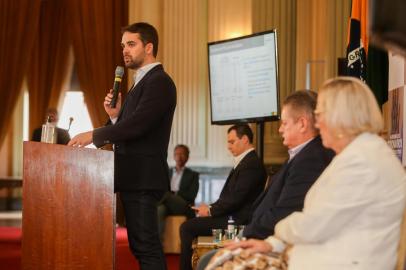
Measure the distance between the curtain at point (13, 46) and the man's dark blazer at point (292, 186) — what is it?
27.6 ft

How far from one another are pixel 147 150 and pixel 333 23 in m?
2.44

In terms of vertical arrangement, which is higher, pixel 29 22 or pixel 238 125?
pixel 29 22

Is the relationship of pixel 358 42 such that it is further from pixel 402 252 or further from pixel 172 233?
pixel 172 233

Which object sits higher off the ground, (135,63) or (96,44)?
(96,44)

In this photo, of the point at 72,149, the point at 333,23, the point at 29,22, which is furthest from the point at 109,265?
the point at 29,22

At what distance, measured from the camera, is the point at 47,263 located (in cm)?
364

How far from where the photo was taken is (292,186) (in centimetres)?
297

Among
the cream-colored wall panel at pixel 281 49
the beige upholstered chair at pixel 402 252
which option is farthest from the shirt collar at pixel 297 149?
the cream-colored wall panel at pixel 281 49

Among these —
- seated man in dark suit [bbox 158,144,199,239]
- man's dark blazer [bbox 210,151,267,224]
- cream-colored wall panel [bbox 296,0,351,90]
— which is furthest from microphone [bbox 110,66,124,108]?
seated man in dark suit [bbox 158,144,199,239]

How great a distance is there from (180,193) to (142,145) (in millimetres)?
4193

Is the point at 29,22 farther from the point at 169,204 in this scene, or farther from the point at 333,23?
the point at 333,23

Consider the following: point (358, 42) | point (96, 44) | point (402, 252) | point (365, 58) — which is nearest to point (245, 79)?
point (358, 42)

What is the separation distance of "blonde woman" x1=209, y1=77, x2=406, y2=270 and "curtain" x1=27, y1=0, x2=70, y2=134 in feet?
31.3

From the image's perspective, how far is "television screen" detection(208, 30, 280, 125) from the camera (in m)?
5.16
